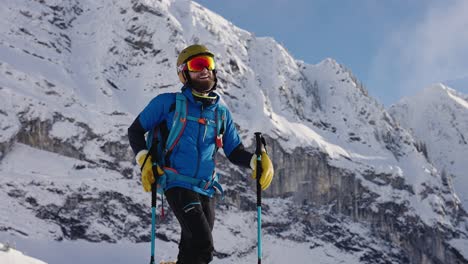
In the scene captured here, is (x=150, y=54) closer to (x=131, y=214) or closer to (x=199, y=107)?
(x=131, y=214)

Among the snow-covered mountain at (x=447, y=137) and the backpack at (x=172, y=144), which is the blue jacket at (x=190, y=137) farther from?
the snow-covered mountain at (x=447, y=137)

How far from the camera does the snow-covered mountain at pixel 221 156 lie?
11662 cm

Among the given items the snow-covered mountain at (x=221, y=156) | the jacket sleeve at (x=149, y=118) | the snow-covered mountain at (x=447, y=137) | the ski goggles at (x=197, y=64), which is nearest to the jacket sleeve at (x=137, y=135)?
the jacket sleeve at (x=149, y=118)

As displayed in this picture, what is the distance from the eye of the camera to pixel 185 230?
242 inches

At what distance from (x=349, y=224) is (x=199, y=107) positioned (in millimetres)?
146623

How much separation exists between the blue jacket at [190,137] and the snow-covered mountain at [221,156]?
9944 cm

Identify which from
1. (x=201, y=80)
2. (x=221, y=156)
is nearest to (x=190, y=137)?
(x=201, y=80)

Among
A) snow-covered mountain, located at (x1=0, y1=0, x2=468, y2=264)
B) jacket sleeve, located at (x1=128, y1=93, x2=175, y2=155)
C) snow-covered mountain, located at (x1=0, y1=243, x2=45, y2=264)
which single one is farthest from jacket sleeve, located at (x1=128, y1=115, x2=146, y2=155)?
snow-covered mountain, located at (x1=0, y1=0, x2=468, y2=264)

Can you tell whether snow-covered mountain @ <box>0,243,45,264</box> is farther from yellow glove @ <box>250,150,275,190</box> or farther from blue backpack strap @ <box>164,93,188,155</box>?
yellow glove @ <box>250,150,275,190</box>

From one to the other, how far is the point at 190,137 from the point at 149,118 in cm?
49

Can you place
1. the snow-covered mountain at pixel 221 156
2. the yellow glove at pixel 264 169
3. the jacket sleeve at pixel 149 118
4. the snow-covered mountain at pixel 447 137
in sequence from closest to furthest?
the jacket sleeve at pixel 149 118 → the yellow glove at pixel 264 169 → the snow-covered mountain at pixel 221 156 → the snow-covered mountain at pixel 447 137

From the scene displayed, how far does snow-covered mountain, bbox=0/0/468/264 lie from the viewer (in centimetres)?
11662

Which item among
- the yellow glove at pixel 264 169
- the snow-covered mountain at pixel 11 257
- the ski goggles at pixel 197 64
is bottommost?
the snow-covered mountain at pixel 11 257

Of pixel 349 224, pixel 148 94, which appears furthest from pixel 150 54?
pixel 349 224
